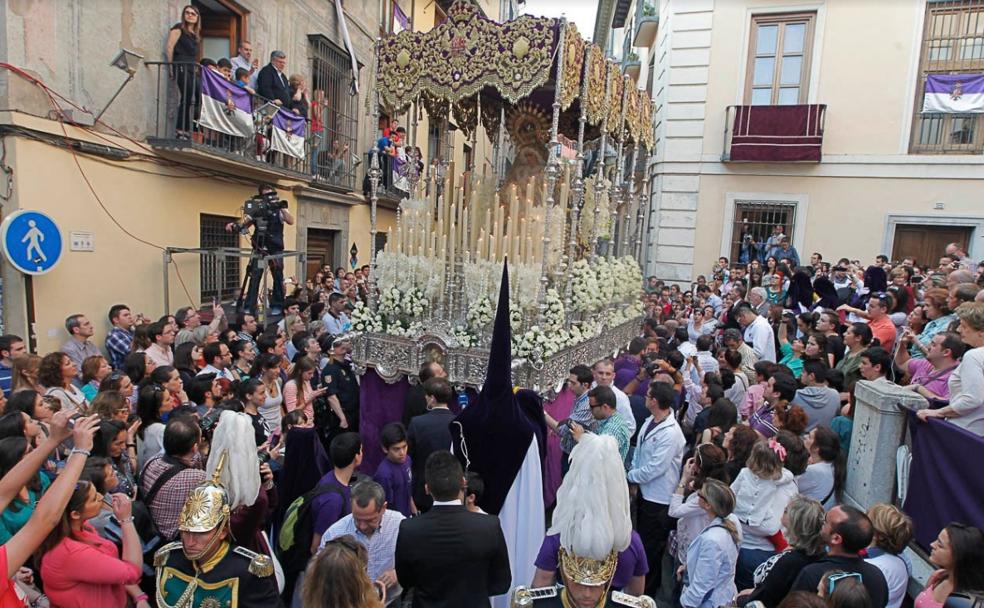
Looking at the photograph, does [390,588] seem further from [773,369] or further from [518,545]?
[773,369]

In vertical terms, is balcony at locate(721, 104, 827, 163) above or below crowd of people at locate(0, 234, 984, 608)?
above

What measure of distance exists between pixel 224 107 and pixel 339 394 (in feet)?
17.8

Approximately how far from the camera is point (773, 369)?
4797 millimetres

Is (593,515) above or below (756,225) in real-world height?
below

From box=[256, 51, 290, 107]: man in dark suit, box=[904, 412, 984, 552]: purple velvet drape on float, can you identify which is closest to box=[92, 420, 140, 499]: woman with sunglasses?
box=[904, 412, 984, 552]: purple velvet drape on float

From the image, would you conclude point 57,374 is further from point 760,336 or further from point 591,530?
point 760,336

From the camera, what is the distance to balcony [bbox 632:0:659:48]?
14.7 metres

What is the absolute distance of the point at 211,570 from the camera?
238 centimetres

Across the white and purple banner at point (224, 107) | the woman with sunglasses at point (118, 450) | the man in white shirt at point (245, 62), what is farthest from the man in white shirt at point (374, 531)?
the man in white shirt at point (245, 62)

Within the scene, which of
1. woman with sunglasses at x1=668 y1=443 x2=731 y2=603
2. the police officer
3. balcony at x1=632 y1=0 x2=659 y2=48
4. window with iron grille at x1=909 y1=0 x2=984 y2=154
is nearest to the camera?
woman with sunglasses at x1=668 y1=443 x2=731 y2=603

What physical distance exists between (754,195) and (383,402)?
32.0 ft

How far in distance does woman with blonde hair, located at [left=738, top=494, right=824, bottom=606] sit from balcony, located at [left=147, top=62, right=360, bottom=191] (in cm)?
847

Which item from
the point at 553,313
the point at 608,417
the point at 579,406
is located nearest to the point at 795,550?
the point at 608,417

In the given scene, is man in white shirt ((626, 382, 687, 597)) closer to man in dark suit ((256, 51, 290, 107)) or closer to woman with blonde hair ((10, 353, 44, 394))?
woman with blonde hair ((10, 353, 44, 394))
